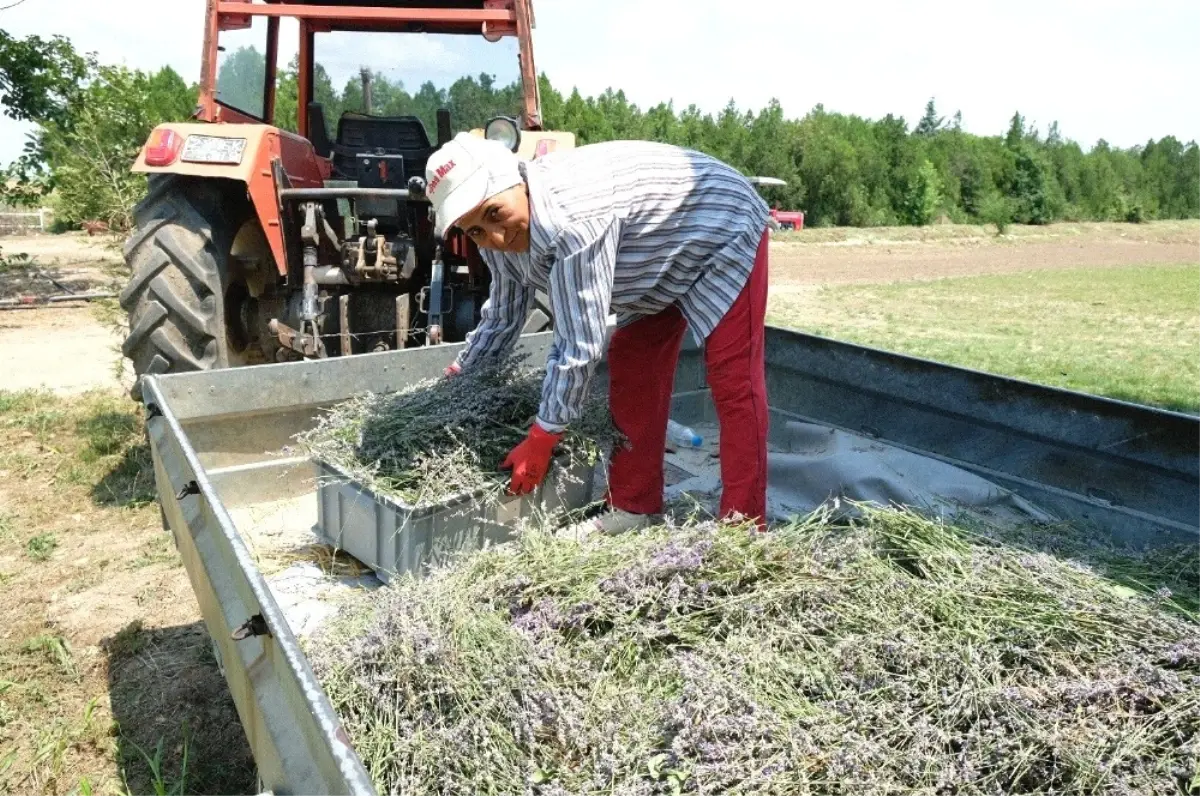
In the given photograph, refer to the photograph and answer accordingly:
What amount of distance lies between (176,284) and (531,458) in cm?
199

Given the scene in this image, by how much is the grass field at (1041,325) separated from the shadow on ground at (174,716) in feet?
18.8

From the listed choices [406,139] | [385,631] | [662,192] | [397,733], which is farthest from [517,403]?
[406,139]

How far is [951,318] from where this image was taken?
10.9m

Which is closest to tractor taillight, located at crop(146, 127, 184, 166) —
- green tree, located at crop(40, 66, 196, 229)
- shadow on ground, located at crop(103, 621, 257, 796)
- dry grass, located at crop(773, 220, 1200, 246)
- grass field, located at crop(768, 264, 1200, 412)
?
shadow on ground, located at crop(103, 621, 257, 796)

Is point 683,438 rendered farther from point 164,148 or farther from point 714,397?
point 164,148

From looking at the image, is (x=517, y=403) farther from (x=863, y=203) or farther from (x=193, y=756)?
(x=863, y=203)

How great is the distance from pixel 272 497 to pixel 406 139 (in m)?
2.18

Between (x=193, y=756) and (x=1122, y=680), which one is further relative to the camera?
(x=193, y=756)

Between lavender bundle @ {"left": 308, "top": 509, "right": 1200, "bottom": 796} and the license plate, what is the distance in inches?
91.8

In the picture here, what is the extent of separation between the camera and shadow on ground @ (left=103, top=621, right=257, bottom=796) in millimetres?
2521

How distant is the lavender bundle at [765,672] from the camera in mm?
1694

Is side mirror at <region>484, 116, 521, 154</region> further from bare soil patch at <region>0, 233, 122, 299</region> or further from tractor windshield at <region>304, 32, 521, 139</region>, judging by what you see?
bare soil patch at <region>0, 233, 122, 299</region>

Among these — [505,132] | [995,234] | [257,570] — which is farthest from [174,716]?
[995,234]

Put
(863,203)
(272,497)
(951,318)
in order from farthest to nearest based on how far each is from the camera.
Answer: (863,203)
(951,318)
(272,497)
